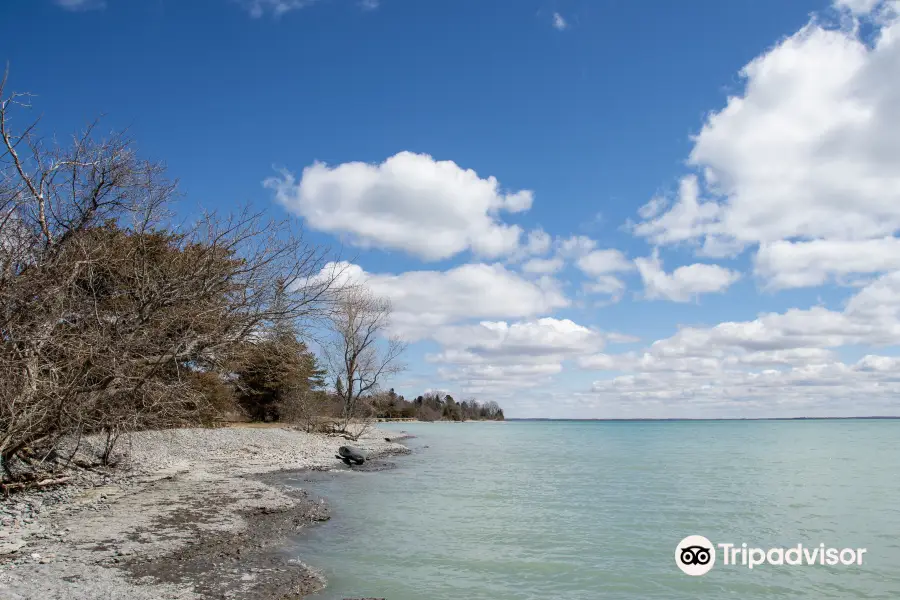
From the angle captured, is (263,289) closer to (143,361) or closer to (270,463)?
(143,361)

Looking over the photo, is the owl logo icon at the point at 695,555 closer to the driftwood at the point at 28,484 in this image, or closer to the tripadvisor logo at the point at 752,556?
the tripadvisor logo at the point at 752,556

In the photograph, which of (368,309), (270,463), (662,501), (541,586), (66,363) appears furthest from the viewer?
(368,309)

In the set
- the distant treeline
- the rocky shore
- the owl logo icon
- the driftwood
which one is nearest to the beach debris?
the rocky shore

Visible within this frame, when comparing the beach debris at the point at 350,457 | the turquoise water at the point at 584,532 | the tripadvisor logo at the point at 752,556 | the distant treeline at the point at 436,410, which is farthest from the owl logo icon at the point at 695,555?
the distant treeline at the point at 436,410

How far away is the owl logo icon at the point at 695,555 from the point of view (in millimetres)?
9391

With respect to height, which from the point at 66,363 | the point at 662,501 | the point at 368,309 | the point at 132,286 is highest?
the point at 368,309

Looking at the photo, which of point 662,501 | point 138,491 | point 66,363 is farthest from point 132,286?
point 662,501

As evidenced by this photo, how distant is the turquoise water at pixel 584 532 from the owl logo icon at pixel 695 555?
0.66 feet

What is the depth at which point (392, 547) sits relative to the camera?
33.4ft

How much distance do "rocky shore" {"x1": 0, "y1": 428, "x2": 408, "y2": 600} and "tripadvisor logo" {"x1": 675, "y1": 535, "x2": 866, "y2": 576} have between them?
6.18 metres

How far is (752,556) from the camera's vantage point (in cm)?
1024

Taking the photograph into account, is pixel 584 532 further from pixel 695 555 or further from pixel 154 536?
pixel 154 536

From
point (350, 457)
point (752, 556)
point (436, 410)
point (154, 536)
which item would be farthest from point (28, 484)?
point (436, 410)

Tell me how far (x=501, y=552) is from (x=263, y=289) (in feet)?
24.9
